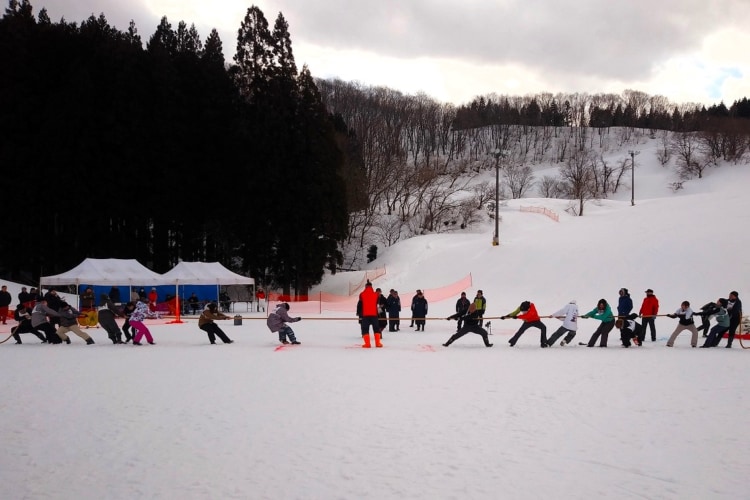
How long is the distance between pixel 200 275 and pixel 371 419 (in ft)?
70.7

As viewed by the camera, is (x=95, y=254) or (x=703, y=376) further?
(x=95, y=254)

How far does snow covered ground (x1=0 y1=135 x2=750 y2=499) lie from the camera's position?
212 inches

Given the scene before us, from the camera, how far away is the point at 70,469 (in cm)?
570

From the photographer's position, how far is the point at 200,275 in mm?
27547

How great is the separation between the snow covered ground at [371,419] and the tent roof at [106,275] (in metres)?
7.25

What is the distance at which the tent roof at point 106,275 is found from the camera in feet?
80.7

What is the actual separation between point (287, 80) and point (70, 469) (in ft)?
119

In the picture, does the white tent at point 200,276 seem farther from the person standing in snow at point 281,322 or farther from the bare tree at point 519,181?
the bare tree at point 519,181

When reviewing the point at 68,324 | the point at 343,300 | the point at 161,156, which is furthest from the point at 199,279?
the point at 161,156

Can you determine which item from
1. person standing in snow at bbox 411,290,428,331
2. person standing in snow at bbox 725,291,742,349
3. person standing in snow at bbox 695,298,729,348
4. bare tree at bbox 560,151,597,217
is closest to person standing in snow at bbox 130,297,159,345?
person standing in snow at bbox 411,290,428,331

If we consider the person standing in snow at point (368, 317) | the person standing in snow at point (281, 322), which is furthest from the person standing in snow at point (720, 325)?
the person standing in snow at point (281, 322)

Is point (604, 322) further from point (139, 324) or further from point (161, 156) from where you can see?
point (161, 156)

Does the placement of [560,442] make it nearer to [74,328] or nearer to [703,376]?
[703,376]

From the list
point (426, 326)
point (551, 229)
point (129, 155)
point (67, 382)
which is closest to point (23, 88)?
point (129, 155)
